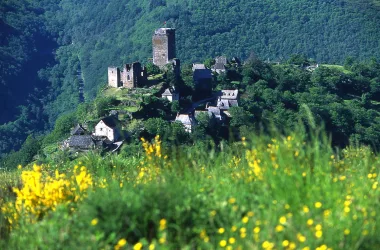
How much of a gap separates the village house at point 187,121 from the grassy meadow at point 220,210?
2430cm

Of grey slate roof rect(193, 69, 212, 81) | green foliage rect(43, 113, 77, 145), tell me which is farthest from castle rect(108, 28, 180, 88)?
green foliage rect(43, 113, 77, 145)

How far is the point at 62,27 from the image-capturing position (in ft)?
342

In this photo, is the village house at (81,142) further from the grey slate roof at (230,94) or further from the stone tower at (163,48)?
the stone tower at (163,48)

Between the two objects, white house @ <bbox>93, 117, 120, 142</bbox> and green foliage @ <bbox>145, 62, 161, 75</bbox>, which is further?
green foliage @ <bbox>145, 62, 161, 75</bbox>

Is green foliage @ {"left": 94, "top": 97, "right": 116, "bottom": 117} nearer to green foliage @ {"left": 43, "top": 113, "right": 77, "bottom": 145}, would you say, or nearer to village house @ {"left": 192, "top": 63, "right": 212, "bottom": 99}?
green foliage @ {"left": 43, "top": 113, "right": 77, "bottom": 145}

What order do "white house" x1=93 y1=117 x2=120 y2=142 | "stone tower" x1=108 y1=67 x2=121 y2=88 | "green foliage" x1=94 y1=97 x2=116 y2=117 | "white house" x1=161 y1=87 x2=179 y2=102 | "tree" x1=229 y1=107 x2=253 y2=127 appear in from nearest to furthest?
"white house" x1=93 y1=117 x2=120 y2=142, "green foliage" x1=94 y1=97 x2=116 y2=117, "tree" x1=229 y1=107 x2=253 y2=127, "white house" x1=161 y1=87 x2=179 y2=102, "stone tower" x1=108 y1=67 x2=121 y2=88

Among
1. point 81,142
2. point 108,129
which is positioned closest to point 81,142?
point 81,142

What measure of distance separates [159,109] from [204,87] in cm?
601

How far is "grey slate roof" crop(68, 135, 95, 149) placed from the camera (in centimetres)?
2751

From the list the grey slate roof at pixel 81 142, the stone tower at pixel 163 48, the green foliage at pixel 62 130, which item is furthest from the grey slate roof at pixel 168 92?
the grey slate roof at pixel 81 142

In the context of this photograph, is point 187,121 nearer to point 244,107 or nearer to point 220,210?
point 244,107

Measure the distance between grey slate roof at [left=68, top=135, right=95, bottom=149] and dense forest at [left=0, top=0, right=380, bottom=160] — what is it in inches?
1499

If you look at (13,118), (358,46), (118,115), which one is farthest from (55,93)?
(118,115)

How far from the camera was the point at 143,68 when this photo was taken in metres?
36.0
